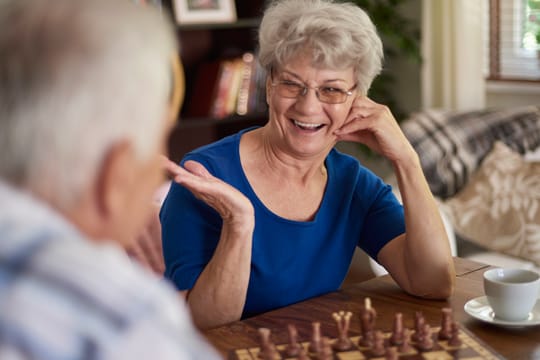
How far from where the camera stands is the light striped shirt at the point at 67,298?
63 centimetres

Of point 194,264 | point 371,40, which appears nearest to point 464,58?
point 371,40

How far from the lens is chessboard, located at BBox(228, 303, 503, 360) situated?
4.39 feet

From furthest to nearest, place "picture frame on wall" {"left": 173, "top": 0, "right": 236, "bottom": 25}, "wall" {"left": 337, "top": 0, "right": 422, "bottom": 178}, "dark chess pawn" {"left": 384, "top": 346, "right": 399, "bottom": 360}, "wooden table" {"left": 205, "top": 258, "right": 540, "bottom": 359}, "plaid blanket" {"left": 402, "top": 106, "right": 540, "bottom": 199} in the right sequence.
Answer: "wall" {"left": 337, "top": 0, "right": 422, "bottom": 178}, "picture frame on wall" {"left": 173, "top": 0, "right": 236, "bottom": 25}, "plaid blanket" {"left": 402, "top": 106, "right": 540, "bottom": 199}, "wooden table" {"left": 205, "top": 258, "right": 540, "bottom": 359}, "dark chess pawn" {"left": 384, "top": 346, "right": 399, "bottom": 360}

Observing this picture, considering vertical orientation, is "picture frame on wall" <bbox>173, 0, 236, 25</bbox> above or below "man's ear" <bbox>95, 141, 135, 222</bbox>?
above

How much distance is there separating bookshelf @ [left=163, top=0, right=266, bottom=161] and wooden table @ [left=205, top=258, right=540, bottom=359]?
2.12 metres

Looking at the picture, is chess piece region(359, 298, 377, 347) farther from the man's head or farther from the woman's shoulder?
the man's head

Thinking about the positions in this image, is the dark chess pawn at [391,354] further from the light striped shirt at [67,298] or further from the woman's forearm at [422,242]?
the light striped shirt at [67,298]

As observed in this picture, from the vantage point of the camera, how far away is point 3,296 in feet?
2.11

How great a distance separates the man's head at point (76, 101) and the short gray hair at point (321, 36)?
1.05 m

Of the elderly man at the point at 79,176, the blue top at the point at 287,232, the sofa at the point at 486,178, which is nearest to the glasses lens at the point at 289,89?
the blue top at the point at 287,232

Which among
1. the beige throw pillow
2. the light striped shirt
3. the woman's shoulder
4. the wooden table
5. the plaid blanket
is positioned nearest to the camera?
the light striped shirt

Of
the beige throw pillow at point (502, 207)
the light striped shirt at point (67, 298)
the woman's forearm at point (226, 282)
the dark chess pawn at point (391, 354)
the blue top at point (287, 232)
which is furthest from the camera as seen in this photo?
the beige throw pillow at point (502, 207)

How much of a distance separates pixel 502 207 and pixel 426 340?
6.58ft

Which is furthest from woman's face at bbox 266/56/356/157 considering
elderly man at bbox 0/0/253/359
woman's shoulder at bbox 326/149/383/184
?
elderly man at bbox 0/0/253/359
